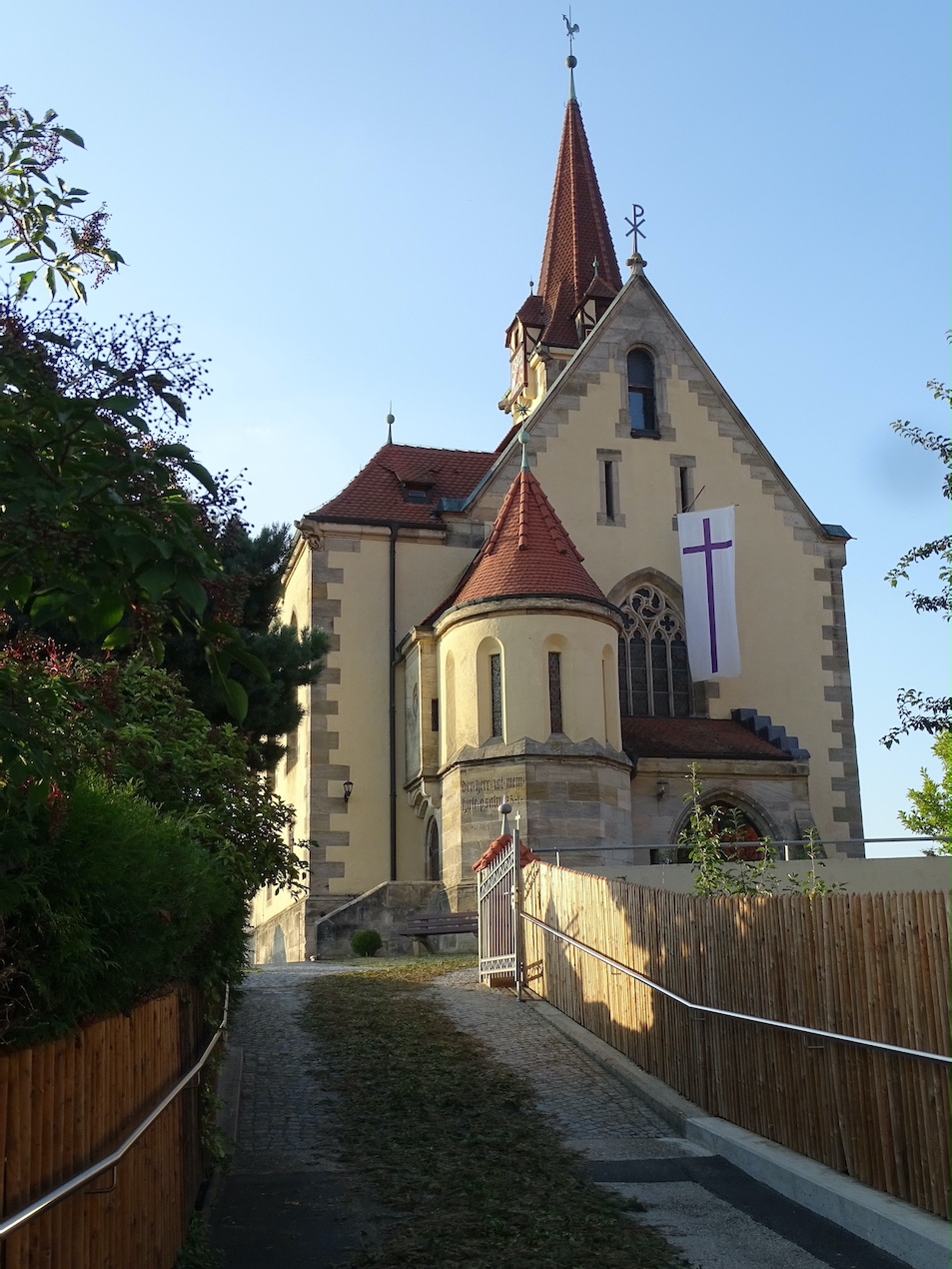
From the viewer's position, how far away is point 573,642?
24984 millimetres

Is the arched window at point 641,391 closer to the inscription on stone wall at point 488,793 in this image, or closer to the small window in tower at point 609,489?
the small window in tower at point 609,489

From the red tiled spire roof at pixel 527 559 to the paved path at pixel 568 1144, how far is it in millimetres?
11648

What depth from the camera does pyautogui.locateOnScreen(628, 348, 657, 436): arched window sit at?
31.0 metres

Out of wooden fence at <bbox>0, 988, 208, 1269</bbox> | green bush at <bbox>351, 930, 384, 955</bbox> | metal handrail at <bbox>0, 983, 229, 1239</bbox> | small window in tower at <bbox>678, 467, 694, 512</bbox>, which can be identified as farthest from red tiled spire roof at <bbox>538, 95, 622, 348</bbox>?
Result: metal handrail at <bbox>0, 983, 229, 1239</bbox>

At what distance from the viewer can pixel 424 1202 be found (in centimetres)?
842

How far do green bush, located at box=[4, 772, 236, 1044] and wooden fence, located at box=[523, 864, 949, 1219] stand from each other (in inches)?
147

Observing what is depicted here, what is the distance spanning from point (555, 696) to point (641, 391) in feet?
30.3

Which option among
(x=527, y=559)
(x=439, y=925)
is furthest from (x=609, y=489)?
(x=439, y=925)

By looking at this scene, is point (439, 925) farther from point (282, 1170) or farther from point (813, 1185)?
point (813, 1185)

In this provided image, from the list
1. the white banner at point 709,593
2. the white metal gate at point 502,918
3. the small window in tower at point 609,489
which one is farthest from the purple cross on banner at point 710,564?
the white metal gate at point 502,918

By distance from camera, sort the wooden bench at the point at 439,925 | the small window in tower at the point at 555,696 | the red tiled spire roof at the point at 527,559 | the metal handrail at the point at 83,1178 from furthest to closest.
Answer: the red tiled spire roof at the point at 527,559 < the small window in tower at the point at 555,696 < the wooden bench at the point at 439,925 < the metal handrail at the point at 83,1178

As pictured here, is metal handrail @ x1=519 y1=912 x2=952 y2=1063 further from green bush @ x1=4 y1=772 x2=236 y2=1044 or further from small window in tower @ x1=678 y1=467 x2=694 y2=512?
small window in tower @ x1=678 y1=467 x2=694 y2=512

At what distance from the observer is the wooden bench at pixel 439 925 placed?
2136 centimetres

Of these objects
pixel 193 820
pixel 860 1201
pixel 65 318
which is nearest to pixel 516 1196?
pixel 860 1201
